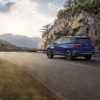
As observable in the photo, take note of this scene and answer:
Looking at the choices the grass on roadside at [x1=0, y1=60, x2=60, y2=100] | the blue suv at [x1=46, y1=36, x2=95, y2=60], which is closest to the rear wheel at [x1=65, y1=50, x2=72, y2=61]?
the blue suv at [x1=46, y1=36, x2=95, y2=60]

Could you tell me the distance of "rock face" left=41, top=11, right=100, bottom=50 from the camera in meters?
36.8

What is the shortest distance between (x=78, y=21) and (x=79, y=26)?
0.74 m

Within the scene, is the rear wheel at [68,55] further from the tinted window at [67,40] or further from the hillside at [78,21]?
the hillside at [78,21]

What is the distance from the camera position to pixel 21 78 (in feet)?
38.8

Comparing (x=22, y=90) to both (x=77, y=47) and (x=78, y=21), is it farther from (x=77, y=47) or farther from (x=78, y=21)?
(x=78, y=21)

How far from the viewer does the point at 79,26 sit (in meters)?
38.8

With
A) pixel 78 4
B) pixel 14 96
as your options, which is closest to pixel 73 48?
pixel 78 4

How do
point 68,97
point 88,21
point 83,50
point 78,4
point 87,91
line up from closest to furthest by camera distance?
1. point 68,97
2. point 87,91
3. point 83,50
4. point 88,21
5. point 78,4

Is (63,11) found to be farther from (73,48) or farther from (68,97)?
(68,97)

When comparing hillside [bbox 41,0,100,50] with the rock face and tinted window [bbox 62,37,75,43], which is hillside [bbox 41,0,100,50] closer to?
the rock face

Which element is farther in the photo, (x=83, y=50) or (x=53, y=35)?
(x=53, y=35)

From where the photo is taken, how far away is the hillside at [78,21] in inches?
1465

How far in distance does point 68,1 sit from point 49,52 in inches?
534

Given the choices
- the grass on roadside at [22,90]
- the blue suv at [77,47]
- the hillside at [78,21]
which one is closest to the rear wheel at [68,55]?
the blue suv at [77,47]
